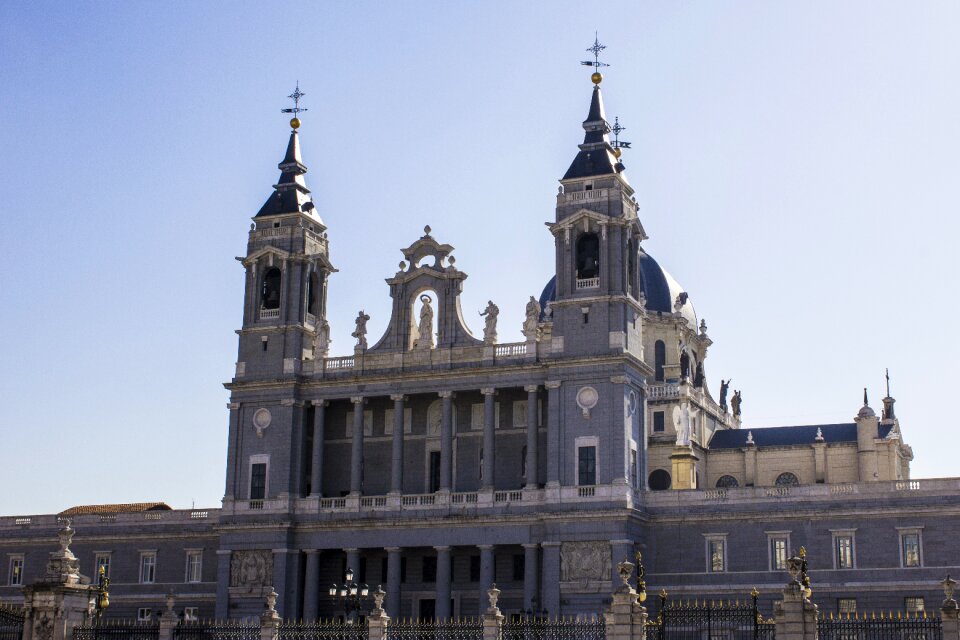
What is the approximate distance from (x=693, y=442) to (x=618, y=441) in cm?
2458

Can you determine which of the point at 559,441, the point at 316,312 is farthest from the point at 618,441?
the point at 316,312

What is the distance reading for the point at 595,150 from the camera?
72.1 meters

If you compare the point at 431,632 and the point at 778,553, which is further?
the point at 778,553

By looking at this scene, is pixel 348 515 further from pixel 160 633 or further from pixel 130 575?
pixel 160 633

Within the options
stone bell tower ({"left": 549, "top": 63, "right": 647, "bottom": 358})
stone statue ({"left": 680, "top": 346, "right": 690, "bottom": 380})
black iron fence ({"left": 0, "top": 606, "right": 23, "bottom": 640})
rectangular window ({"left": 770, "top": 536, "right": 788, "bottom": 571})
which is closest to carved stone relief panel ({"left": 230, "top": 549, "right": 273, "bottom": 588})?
stone bell tower ({"left": 549, "top": 63, "right": 647, "bottom": 358})

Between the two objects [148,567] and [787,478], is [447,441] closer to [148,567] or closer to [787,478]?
[148,567]

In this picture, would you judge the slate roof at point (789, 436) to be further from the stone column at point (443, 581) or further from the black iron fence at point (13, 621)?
the black iron fence at point (13, 621)

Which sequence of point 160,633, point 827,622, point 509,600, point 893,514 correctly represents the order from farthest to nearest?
point 509,600 < point 893,514 < point 160,633 < point 827,622

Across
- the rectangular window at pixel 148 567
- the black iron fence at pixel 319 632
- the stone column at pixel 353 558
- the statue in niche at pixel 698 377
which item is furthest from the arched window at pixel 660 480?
the black iron fence at pixel 319 632

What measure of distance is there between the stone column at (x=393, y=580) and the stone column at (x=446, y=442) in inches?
161

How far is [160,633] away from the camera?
43625 millimetres

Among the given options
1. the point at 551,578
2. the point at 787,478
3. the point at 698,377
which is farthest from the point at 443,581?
the point at 698,377

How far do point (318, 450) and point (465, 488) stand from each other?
26.0 feet

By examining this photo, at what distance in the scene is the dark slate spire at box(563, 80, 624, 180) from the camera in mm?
71250
